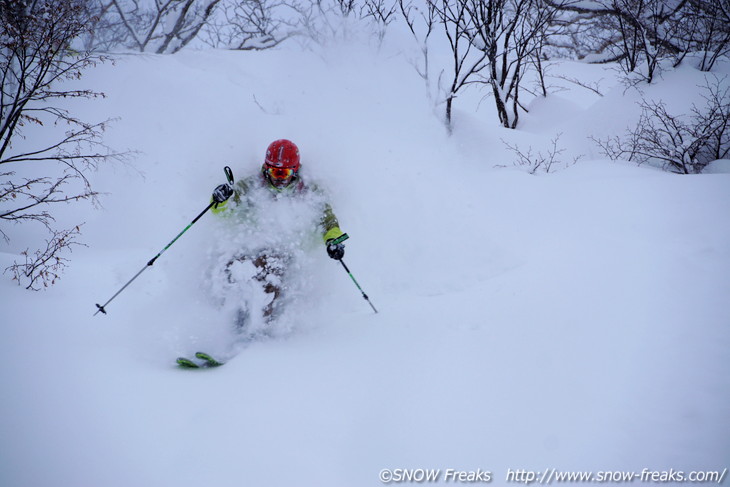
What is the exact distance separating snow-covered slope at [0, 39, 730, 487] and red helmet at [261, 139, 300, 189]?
698 millimetres

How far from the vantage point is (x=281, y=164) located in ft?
13.1

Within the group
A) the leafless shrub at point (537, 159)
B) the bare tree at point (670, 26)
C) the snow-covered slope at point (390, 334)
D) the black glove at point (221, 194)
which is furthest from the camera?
the bare tree at point (670, 26)

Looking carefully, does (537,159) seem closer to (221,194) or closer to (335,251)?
(335,251)

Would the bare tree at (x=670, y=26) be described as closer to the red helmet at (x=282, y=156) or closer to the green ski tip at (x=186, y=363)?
the red helmet at (x=282, y=156)

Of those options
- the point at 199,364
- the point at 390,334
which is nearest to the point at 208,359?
the point at 199,364

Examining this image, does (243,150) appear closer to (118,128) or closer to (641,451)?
(118,128)

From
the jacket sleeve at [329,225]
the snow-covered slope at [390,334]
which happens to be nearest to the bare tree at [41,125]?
the snow-covered slope at [390,334]

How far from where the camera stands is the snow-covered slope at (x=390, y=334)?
2264 mm

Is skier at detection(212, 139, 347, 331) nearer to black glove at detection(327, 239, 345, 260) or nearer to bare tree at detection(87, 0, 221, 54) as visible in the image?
black glove at detection(327, 239, 345, 260)

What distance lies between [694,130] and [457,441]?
7.78 metres

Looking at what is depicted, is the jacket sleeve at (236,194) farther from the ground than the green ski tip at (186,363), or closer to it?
farther from the ground

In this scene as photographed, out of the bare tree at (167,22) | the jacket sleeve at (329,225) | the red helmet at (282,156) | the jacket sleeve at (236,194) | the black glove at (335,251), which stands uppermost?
the bare tree at (167,22)

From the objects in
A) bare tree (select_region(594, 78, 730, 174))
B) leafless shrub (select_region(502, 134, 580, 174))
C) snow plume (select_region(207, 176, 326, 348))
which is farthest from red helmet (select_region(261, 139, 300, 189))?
bare tree (select_region(594, 78, 730, 174))

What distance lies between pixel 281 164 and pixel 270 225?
72cm
